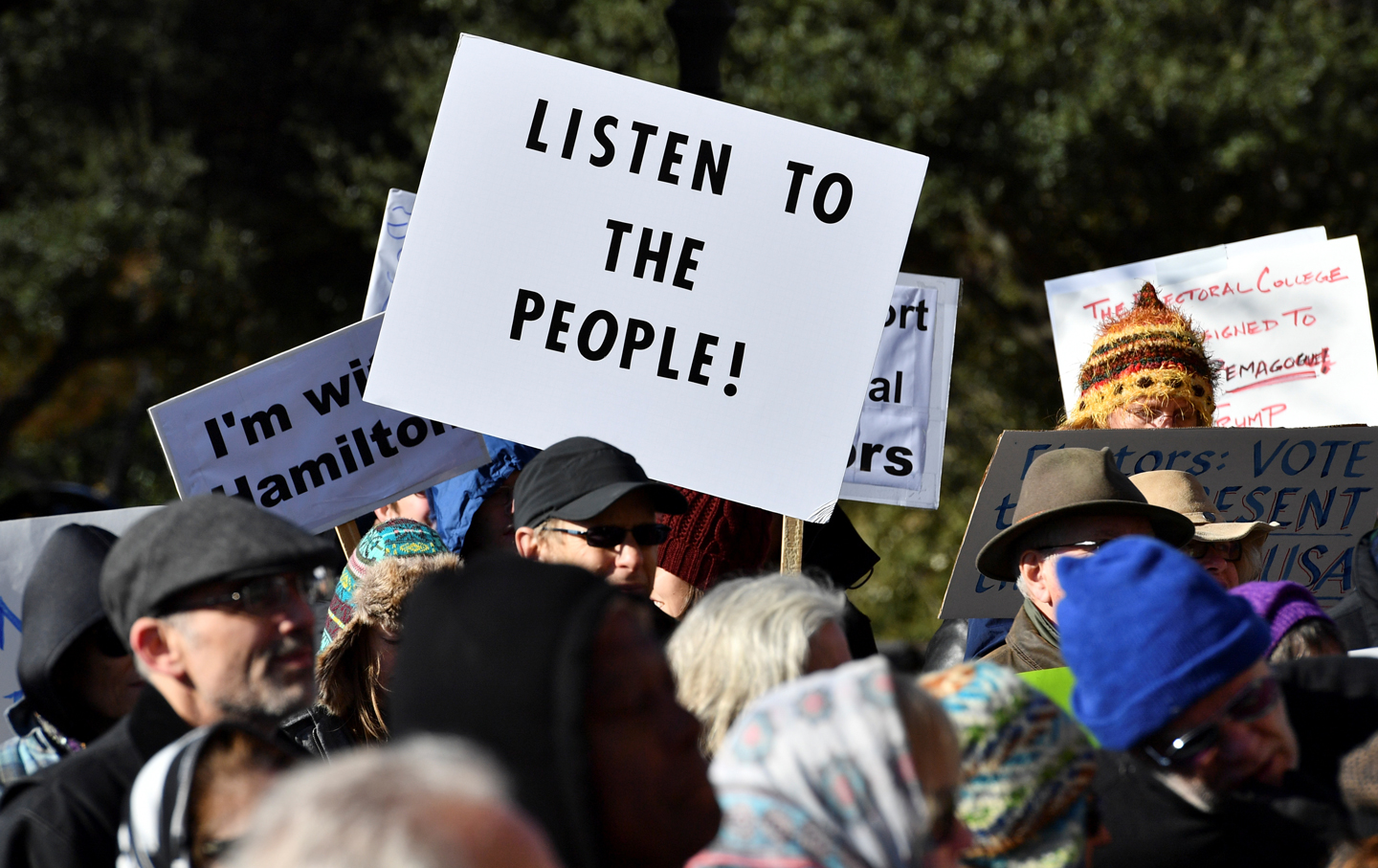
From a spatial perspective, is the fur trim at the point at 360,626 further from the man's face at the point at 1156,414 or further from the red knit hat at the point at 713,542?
the man's face at the point at 1156,414

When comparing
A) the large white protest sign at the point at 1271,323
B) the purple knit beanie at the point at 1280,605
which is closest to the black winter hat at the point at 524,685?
the purple knit beanie at the point at 1280,605

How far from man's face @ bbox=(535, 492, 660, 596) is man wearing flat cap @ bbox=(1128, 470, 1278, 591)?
127cm

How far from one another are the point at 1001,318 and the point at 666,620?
868cm

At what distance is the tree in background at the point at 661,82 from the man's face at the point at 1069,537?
6247 mm

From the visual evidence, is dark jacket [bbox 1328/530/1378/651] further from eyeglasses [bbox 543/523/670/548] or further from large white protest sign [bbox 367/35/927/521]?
eyeglasses [bbox 543/523/670/548]

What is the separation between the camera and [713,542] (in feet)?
13.5

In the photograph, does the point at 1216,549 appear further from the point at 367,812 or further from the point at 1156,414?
the point at 367,812

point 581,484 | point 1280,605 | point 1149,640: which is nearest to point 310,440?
point 581,484

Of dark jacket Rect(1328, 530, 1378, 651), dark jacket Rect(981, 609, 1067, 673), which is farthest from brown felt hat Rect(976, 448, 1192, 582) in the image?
dark jacket Rect(1328, 530, 1378, 651)

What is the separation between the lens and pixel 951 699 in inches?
83.1

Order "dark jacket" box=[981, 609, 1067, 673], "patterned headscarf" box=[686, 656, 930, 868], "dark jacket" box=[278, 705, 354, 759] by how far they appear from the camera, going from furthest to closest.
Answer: "dark jacket" box=[278, 705, 354, 759]
"dark jacket" box=[981, 609, 1067, 673]
"patterned headscarf" box=[686, 656, 930, 868]

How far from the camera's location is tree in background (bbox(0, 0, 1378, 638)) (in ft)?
34.6

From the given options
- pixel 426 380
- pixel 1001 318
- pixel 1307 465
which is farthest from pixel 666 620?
pixel 1001 318

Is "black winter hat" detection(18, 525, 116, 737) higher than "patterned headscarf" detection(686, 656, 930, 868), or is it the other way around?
"patterned headscarf" detection(686, 656, 930, 868)
